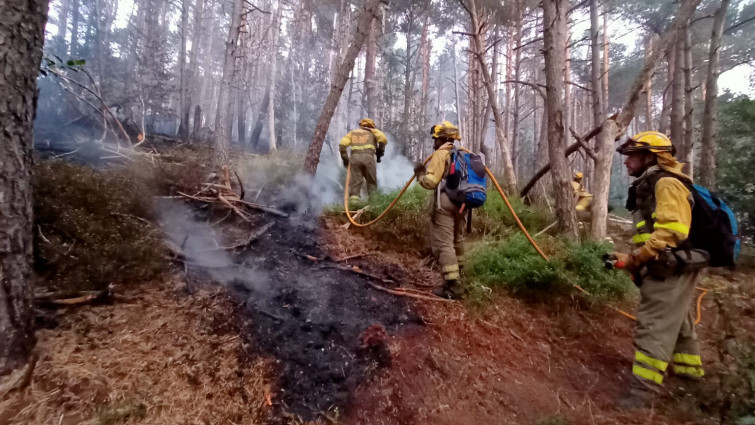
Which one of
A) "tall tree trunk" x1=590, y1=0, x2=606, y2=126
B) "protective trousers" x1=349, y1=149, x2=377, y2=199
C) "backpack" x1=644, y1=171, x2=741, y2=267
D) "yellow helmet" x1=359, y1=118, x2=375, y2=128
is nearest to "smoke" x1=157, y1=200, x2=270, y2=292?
"protective trousers" x1=349, y1=149, x2=377, y2=199

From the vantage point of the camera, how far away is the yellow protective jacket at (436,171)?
4273 mm

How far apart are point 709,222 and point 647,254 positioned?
58 centimetres

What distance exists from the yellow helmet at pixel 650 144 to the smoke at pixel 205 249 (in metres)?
4.01

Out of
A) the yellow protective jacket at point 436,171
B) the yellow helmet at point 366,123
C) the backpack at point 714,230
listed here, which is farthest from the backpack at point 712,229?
the yellow helmet at point 366,123

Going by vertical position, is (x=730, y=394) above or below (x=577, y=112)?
below

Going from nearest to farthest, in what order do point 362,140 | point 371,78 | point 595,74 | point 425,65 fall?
point 362,140
point 595,74
point 371,78
point 425,65

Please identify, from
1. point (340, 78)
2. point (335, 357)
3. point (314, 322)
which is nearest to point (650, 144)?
point (335, 357)

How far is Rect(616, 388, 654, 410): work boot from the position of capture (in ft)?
9.02

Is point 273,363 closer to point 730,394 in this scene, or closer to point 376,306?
Result: point 376,306

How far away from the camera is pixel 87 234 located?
341cm

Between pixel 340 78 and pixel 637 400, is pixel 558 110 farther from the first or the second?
pixel 340 78

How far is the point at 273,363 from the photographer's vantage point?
293cm

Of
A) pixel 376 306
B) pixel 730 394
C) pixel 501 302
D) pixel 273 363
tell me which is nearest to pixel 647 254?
pixel 730 394

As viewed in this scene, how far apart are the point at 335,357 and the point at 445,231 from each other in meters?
2.13
